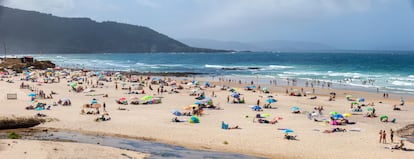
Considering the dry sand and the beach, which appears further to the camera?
the beach

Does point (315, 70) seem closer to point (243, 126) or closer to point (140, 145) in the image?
point (243, 126)

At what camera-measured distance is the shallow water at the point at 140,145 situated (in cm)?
1784

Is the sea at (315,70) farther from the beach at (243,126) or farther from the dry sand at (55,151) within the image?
the dry sand at (55,151)

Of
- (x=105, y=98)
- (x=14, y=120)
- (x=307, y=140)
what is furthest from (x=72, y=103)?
(x=307, y=140)

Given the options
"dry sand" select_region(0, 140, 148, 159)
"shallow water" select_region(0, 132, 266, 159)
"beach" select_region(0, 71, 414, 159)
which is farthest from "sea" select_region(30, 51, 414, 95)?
"dry sand" select_region(0, 140, 148, 159)

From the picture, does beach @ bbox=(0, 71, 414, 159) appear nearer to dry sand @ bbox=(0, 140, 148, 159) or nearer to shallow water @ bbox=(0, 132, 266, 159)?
dry sand @ bbox=(0, 140, 148, 159)

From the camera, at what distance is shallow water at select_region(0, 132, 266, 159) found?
17844 millimetres

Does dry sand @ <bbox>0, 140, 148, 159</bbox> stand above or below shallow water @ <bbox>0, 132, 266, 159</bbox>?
above

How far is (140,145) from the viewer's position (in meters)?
19.7

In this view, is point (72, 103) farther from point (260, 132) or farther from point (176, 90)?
point (260, 132)

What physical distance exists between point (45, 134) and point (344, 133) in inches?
642

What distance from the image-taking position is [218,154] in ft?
60.1

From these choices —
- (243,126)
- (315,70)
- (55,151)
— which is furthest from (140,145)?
(315,70)

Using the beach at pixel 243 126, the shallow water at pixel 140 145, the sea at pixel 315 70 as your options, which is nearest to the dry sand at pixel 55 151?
the beach at pixel 243 126
